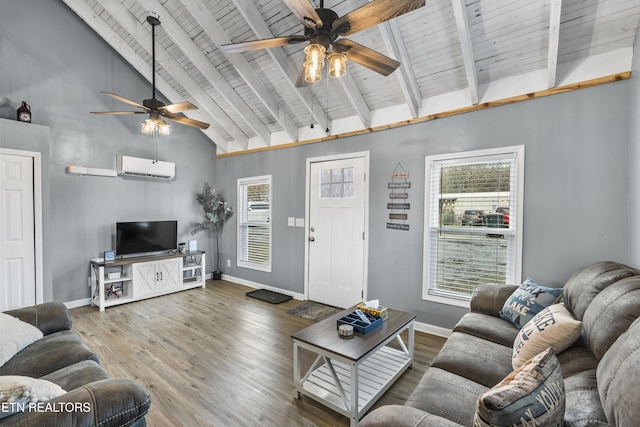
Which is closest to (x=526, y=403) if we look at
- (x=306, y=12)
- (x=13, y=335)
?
(x=306, y=12)

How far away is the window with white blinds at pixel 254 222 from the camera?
207 inches

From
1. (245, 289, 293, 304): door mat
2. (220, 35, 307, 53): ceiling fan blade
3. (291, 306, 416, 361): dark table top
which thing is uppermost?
(220, 35, 307, 53): ceiling fan blade

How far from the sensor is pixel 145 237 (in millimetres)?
4777

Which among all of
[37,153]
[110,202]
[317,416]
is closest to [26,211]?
[37,153]

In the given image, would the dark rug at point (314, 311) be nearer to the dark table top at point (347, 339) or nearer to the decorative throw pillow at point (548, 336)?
the dark table top at point (347, 339)

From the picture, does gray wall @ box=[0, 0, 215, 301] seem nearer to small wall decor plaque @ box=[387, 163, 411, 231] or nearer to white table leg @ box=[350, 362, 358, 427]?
white table leg @ box=[350, 362, 358, 427]

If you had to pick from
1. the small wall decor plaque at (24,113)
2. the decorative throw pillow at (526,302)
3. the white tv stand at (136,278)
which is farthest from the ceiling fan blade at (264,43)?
the white tv stand at (136,278)

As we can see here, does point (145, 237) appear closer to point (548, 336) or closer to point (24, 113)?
point (24, 113)

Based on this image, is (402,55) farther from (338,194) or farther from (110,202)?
(110,202)

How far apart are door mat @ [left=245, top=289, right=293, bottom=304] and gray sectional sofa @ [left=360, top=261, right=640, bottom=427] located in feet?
9.47

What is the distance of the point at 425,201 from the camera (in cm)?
345

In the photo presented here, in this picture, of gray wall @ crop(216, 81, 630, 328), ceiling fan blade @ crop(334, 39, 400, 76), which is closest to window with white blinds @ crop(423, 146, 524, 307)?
gray wall @ crop(216, 81, 630, 328)

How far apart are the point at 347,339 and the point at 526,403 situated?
1.37 metres

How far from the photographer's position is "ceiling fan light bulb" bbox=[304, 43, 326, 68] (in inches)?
68.9
